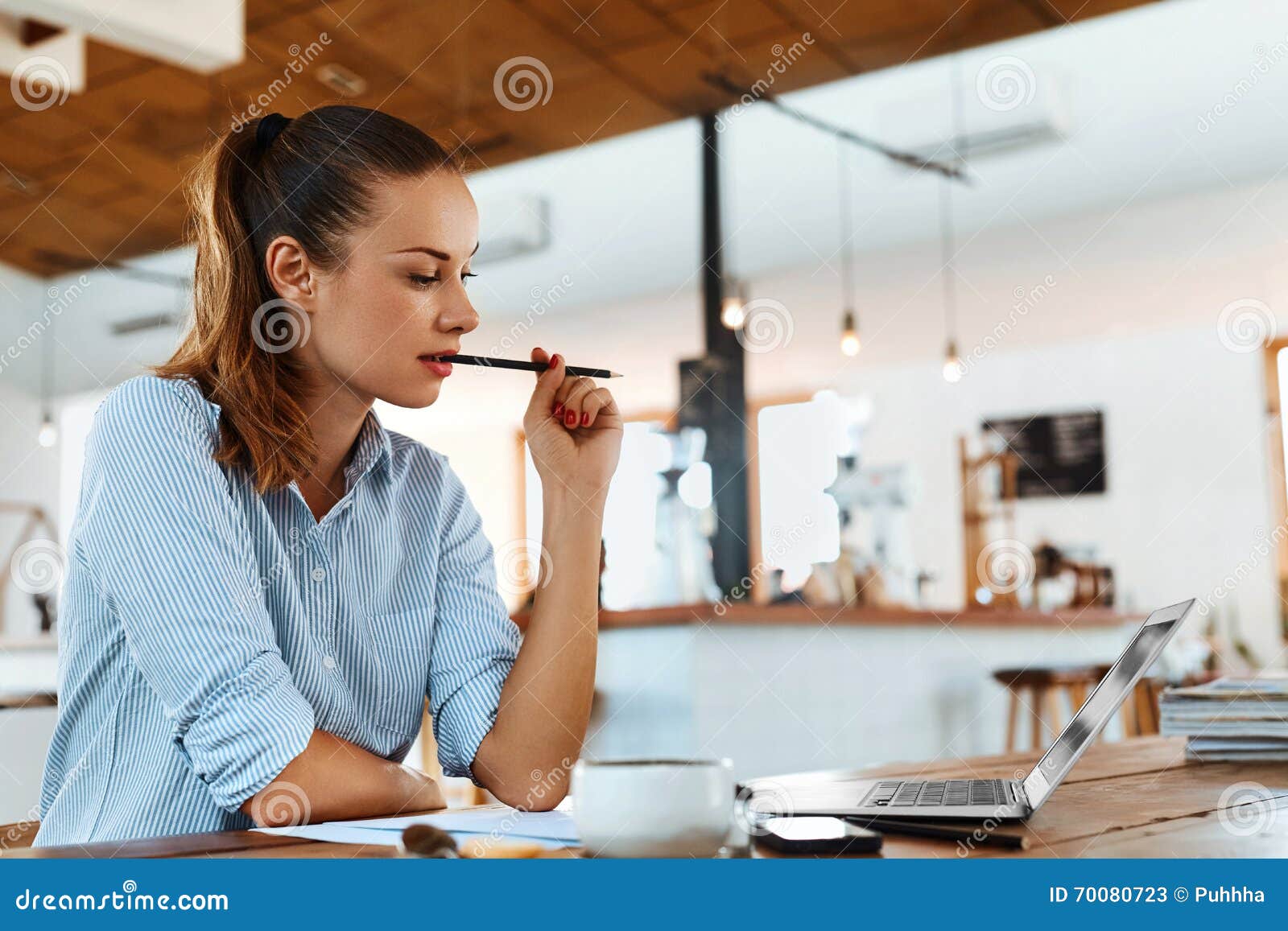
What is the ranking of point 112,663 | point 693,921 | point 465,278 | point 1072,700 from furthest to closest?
point 1072,700 < point 465,278 < point 112,663 < point 693,921

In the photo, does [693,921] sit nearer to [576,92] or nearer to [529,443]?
[529,443]

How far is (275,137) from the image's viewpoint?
1.45 meters

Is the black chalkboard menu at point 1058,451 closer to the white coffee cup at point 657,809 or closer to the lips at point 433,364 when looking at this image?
the lips at point 433,364

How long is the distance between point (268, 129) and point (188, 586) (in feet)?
1.95

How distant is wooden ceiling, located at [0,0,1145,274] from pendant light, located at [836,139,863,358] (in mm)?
653

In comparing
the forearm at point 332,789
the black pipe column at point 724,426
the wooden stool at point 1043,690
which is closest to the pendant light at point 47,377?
the black pipe column at point 724,426

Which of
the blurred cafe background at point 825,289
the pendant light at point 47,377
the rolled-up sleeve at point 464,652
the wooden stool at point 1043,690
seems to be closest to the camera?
the rolled-up sleeve at point 464,652

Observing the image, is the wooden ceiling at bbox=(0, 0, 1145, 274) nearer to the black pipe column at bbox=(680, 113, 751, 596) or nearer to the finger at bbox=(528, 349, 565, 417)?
the black pipe column at bbox=(680, 113, 751, 596)

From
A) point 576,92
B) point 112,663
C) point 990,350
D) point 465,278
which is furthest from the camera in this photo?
point 990,350

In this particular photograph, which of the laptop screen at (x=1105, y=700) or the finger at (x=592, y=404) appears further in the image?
the finger at (x=592, y=404)

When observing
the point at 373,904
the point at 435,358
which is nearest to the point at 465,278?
the point at 435,358

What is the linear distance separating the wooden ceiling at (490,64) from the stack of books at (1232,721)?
366cm

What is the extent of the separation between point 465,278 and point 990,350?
7.60 metres

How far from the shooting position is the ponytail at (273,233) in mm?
1339
